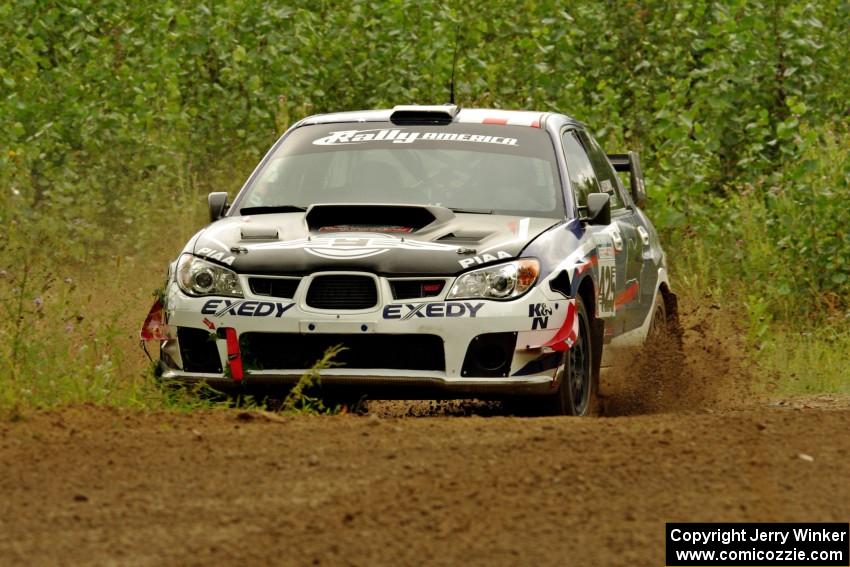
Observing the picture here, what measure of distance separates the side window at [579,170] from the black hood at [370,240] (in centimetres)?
66

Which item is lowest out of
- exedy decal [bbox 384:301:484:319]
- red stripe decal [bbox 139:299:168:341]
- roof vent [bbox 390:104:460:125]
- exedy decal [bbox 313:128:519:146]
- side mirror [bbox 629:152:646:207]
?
side mirror [bbox 629:152:646:207]

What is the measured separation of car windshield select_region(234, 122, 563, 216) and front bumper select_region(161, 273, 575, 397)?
1.11 meters

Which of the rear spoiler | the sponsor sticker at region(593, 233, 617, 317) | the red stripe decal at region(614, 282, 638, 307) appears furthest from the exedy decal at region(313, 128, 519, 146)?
the rear spoiler

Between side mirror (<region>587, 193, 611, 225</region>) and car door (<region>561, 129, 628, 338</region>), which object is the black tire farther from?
side mirror (<region>587, 193, 611, 225</region>)

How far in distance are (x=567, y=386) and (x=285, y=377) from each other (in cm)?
142

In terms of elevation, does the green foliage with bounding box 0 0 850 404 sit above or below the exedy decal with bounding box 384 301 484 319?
below

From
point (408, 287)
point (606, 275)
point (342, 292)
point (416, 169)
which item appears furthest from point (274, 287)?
point (606, 275)

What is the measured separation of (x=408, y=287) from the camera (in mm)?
7930

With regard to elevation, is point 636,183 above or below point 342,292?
below

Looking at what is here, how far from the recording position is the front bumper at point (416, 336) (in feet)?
25.8

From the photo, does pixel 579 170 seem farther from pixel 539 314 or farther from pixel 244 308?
pixel 244 308

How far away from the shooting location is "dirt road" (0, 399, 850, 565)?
16.6 feet

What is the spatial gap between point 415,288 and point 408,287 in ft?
0.11

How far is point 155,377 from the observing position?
8.52 metres
